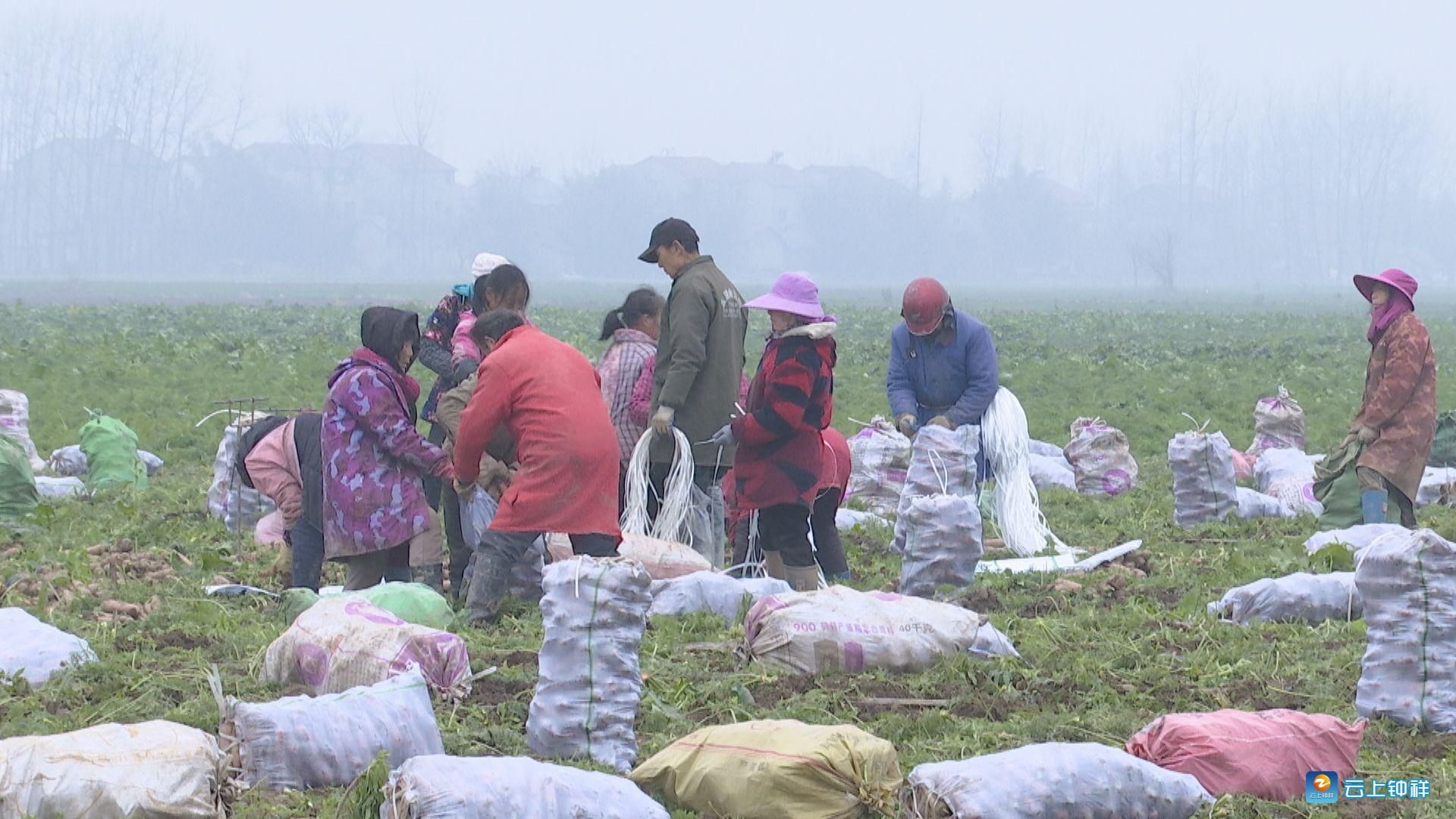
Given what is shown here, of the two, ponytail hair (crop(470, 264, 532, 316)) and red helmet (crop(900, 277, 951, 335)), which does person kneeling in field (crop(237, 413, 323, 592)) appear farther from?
red helmet (crop(900, 277, 951, 335))

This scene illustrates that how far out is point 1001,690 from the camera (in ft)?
18.5

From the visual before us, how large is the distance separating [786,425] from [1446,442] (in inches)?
246

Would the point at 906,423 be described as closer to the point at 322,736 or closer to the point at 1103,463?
the point at 1103,463

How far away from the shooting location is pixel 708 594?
7027 millimetres

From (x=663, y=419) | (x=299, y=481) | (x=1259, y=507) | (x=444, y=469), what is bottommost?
(x=1259, y=507)

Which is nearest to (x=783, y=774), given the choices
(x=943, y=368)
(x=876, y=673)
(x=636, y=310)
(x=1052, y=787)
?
(x=1052, y=787)

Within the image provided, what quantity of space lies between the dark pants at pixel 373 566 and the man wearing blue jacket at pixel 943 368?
3.21 meters

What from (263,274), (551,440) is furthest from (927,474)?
(263,274)

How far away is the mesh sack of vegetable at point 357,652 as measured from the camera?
527 cm

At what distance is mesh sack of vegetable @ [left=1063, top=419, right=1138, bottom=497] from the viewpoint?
11.6 m

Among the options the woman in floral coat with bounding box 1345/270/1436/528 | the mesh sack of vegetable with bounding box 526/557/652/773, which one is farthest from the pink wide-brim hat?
the mesh sack of vegetable with bounding box 526/557/652/773

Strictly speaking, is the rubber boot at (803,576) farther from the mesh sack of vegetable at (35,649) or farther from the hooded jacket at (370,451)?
the mesh sack of vegetable at (35,649)

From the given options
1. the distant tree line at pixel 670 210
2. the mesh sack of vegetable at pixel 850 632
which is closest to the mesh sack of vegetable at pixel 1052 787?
the mesh sack of vegetable at pixel 850 632

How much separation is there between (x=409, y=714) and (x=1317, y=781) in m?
2.61
